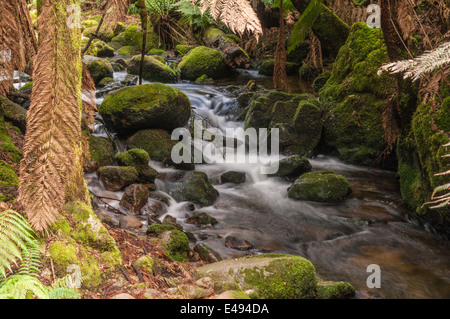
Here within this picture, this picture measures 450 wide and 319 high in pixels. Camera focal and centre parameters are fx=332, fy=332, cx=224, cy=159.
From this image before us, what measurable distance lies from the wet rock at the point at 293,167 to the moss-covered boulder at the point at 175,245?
3860 mm

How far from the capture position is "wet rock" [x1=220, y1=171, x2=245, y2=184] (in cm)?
695

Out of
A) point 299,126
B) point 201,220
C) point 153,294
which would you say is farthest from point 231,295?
point 299,126

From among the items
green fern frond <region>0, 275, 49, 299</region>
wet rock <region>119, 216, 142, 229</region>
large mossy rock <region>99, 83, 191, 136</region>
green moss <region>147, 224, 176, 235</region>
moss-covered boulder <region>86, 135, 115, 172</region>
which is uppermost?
large mossy rock <region>99, 83, 191, 136</region>

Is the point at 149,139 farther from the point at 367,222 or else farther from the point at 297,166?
the point at 367,222

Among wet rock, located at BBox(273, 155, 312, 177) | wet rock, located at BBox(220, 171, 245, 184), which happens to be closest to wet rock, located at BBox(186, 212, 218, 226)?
wet rock, located at BBox(220, 171, 245, 184)

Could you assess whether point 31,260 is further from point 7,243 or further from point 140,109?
point 140,109

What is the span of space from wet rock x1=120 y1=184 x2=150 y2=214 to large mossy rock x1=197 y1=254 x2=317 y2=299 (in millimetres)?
2307

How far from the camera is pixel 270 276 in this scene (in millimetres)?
2771

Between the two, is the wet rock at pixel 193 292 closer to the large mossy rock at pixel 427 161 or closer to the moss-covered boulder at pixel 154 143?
the large mossy rock at pixel 427 161

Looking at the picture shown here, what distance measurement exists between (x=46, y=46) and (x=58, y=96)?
0.33 m

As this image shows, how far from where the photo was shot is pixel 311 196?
6.13 meters

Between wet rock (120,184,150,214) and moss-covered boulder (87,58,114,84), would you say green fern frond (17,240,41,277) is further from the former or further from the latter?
moss-covered boulder (87,58,114,84)

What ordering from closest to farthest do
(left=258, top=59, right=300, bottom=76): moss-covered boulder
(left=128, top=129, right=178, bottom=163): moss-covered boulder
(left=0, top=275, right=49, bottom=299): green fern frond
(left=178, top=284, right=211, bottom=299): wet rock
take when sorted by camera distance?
(left=0, top=275, right=49, bottom=299): green fern frond, (left=178, top=284, right=211, bottom=299): wet rock, (left=128, top=129, right=178, bottom=163): moss-covered boulder, (left=258, top=59, right=300, bottom=76): moss-covered boulder

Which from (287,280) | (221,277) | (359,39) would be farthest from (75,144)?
(359,39)
